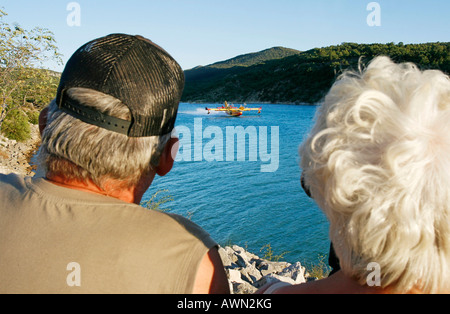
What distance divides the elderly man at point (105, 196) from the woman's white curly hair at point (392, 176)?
433 millimetres

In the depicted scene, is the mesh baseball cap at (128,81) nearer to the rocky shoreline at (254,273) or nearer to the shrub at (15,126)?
the rocky shoreline at (254,273)

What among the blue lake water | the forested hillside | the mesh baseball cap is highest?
the forested hillside

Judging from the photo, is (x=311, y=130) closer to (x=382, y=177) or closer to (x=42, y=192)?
(x=382, y=177)

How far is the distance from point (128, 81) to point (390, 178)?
0.84 meters

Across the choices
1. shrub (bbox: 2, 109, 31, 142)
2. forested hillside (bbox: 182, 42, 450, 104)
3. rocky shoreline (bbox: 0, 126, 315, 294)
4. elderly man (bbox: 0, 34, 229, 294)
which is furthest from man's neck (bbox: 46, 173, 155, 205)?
forested hillside (bbox: 182, 42, 450, 104)

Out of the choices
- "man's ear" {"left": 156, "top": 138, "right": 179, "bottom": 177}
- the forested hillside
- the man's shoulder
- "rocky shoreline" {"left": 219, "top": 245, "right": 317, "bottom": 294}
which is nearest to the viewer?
the man's shoulder

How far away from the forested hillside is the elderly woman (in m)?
59.8

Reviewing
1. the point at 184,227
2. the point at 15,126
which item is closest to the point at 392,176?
the point at 184,227

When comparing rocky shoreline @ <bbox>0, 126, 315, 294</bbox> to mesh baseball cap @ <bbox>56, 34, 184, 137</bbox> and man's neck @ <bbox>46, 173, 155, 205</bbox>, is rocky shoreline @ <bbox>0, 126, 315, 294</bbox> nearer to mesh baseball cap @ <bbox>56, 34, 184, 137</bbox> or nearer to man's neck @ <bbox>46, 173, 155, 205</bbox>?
man's neck @ <bbox>46, 173, 155, 205</bbox>

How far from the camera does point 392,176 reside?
0.94 meters

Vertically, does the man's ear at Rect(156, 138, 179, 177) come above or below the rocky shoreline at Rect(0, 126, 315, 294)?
above

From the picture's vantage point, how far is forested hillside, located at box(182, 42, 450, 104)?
2474 inches

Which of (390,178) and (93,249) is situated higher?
(390,178)

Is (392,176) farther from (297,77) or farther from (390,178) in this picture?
(297,77)
